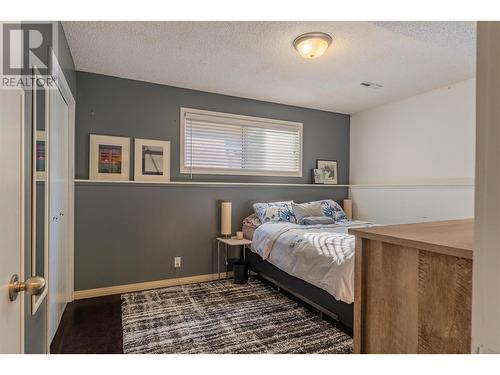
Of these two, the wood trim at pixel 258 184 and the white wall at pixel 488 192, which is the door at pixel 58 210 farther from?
the white wall at pixel 488 192

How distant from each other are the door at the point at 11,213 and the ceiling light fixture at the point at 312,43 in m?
2.01

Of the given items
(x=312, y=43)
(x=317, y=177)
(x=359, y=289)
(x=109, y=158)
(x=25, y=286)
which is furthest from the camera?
(x=317, y=177)

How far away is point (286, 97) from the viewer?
384cm

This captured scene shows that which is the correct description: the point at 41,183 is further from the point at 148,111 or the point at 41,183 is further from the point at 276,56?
the point at 276,56

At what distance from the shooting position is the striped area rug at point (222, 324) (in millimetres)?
2031

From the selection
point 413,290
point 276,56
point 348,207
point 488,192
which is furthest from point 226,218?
point 488,192

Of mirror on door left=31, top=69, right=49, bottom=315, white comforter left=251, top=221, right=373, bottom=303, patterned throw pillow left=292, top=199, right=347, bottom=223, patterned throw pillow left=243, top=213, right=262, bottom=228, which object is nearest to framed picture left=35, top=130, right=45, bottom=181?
mirror on door left=31, top=69, right=49, bottom=315

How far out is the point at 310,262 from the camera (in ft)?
8.17

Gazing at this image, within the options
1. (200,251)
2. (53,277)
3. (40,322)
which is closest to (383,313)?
(40,322)

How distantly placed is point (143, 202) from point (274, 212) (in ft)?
5.22

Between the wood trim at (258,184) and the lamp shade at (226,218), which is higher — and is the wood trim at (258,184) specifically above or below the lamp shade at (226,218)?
above

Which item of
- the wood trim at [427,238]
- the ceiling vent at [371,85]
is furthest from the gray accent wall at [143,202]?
the wood trim at [427,238]
